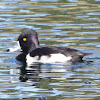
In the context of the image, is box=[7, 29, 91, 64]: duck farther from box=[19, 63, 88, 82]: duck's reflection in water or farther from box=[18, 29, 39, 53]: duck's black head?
box=[18, 29, 39, 53]: duck's black head

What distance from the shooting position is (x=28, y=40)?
570 inches

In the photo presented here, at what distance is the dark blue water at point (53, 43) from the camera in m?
10.4

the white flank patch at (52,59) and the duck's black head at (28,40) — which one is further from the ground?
the duck's black head at (28,40)

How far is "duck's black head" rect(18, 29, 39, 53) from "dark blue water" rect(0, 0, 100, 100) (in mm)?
522

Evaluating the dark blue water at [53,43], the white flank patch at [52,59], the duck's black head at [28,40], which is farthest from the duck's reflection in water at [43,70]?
the duck's black head at [28,40]

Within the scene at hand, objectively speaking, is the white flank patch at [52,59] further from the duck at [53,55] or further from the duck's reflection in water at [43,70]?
the duck's reflection in water at [43,70]

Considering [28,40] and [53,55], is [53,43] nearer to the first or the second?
[28,40]

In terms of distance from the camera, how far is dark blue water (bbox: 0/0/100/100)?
34.1 feet

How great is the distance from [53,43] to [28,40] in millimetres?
1398

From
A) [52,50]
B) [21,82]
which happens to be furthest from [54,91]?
[52,50]

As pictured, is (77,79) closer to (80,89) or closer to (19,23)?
(80,89)

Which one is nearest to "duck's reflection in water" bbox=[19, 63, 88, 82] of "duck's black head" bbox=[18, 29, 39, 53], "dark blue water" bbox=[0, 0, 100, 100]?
"dark blue water" bbox=[0, 0, 100, 100]

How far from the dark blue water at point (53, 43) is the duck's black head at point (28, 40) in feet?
1.71

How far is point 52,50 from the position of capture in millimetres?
13352
